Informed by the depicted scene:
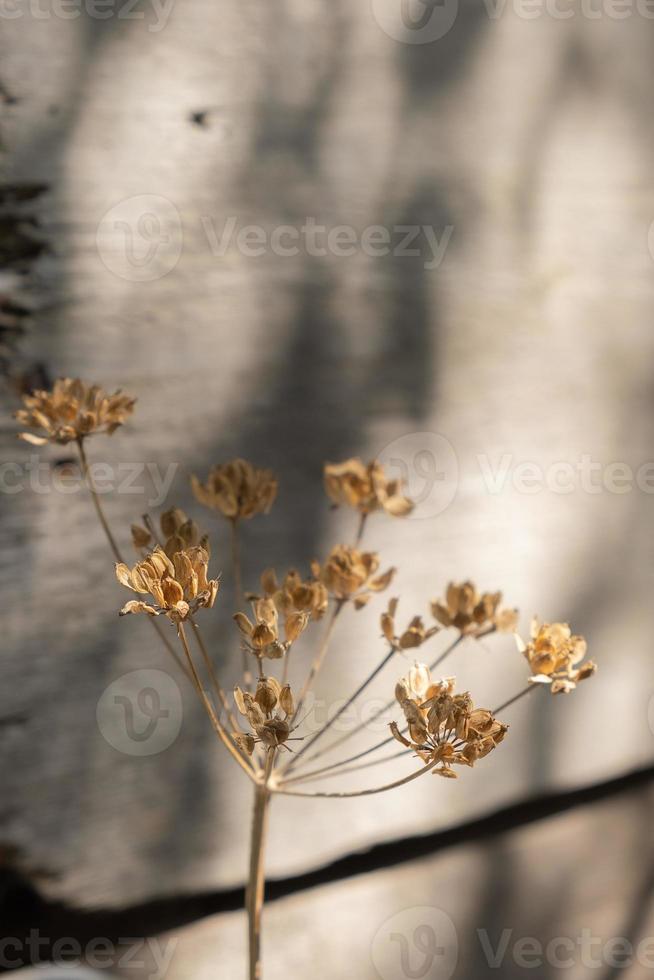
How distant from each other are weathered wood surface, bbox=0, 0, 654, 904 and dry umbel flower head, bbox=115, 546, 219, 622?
357 mm

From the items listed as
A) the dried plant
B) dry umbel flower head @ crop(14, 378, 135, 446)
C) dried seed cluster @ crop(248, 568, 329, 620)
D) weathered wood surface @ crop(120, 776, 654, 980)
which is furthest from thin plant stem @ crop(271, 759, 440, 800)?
weathered wood surface @ crop(120, 776, 654, 980)

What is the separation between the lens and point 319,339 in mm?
841

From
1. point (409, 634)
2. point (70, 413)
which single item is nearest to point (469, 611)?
point (409, 634)

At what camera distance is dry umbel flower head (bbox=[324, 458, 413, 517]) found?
57 cm

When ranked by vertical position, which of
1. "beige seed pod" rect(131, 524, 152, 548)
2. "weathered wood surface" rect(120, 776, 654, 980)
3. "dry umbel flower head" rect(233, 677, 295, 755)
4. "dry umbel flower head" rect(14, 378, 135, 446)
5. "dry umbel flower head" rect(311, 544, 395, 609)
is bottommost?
"weathered wood surface" rect(120, 776, 654, 980)

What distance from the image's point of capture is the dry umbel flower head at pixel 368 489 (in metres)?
0.57

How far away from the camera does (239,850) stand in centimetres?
88

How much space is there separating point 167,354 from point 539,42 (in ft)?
1.81

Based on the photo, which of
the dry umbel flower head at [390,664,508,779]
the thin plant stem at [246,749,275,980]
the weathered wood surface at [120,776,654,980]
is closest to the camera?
the dry umbel flower head at [390,664,508,779]

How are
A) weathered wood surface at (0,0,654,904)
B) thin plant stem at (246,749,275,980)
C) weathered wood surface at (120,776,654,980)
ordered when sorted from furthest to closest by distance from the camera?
weathered wood surface at (120,776,654,980) < weathered wood surface at (0,0,654,904) < thin plant stem at (246,749,275,980)

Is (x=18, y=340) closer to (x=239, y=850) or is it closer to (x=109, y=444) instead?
(x=109, y=444)

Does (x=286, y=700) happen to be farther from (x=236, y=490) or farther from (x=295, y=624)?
(x=236, y=490)

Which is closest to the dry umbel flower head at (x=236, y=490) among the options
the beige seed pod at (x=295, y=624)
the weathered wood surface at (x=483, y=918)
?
the beige seed pod at (x=295, y=624)

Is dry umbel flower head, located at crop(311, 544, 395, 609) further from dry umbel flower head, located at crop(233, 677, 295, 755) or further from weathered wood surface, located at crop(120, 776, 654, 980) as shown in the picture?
weathered wood surface, located at crop(120, 776, 654, 980)
